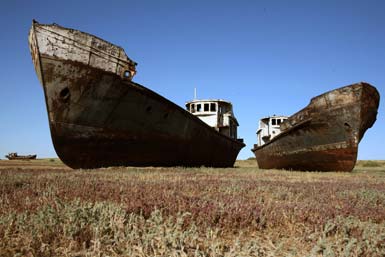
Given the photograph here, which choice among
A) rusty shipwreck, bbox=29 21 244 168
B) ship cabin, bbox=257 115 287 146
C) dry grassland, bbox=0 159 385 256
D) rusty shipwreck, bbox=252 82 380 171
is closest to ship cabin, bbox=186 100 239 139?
ship cabin, bbox=257 115 287 146

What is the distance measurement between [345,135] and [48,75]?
1195cm

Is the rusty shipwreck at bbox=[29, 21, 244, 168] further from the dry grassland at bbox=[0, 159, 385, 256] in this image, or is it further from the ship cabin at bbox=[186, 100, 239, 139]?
the ship cabin at bbox=[186, 100, 239, 139]

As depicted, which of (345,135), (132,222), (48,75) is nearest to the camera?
(132,222)

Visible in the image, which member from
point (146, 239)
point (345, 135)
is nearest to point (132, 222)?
point (146, 239)

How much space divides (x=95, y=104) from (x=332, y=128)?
9968 millimetres

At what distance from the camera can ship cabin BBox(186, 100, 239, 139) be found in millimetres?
19172

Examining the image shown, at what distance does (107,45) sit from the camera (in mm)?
9992

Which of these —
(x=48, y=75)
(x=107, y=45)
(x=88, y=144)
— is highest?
(x=107, y=45)

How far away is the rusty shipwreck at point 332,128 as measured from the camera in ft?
38.3

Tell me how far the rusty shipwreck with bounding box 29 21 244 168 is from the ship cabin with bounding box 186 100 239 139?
24.1ft

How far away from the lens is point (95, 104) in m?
9.81

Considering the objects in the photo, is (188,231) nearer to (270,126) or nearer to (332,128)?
(332,128)

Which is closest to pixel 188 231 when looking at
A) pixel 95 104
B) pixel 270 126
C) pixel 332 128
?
pixel 95 104

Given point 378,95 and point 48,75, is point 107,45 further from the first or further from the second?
point 378,95
